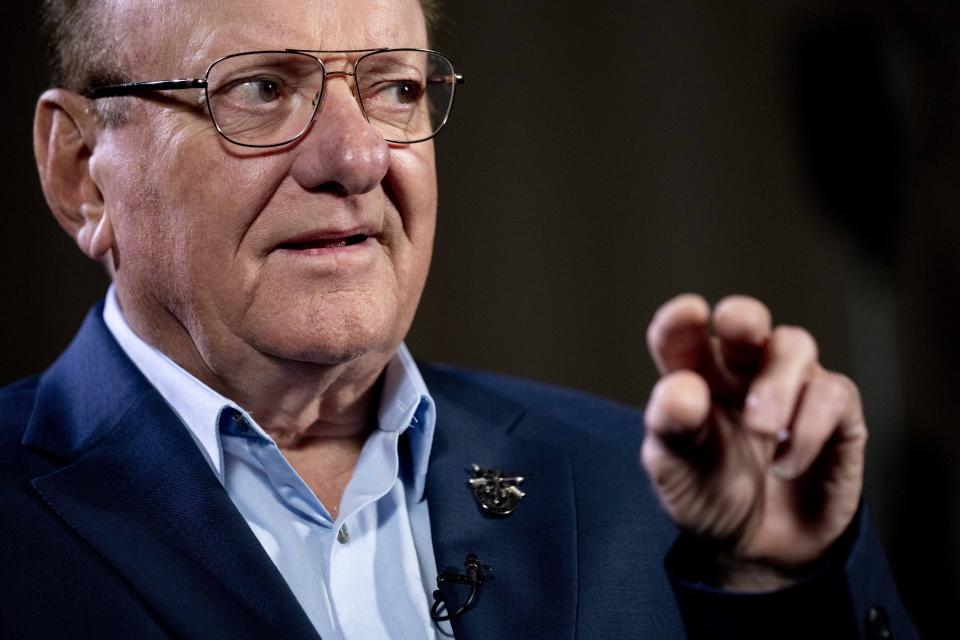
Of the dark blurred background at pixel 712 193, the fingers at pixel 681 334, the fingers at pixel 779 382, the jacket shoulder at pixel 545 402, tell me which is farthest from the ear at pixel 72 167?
the dark blurred background at pixel 712 193

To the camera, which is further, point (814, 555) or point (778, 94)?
point (778, 94)

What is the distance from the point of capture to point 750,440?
1.22m

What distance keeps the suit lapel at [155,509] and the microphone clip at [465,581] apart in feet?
0.73

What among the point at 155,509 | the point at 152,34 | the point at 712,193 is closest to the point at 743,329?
the point at 155,509

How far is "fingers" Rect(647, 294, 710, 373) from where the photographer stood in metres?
1.20

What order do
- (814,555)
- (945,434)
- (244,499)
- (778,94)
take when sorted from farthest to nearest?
(778,94) < (945,434) < (244,499) < (814,555)

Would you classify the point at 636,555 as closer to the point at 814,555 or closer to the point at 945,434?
the point at 814,555

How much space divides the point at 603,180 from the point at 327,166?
7.97ft

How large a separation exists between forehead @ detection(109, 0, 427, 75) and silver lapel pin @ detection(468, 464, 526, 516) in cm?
74

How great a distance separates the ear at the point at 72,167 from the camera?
5.34 feet

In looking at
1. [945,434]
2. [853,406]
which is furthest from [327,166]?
[945,434]

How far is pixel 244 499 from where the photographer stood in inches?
60.3

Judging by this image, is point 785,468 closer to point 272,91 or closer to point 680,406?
point 680,406

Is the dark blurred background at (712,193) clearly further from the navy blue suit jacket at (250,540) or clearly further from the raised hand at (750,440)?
the raised hand at (750,440)
